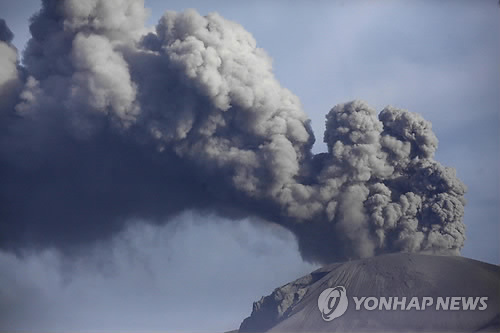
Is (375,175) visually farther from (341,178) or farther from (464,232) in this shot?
(464,232)

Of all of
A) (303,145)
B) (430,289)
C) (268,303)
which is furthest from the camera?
(268,303)

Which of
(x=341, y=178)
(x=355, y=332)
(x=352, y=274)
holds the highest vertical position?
(x=341, y=178)

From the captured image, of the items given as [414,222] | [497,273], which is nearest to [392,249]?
[414,222]

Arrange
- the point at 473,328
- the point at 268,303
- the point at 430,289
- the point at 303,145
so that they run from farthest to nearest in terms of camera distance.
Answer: the point at 268,303 < the point at 303,145 < the point at 430,289 < the point at 473,328

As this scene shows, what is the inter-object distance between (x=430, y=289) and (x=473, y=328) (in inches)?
235

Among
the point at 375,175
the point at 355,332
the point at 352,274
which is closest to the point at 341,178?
the point at 375,175

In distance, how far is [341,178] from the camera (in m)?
70.1

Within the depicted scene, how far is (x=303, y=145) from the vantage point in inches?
2862

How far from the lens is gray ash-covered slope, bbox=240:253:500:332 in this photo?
62469 millimetres

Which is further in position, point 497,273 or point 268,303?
point 268,303

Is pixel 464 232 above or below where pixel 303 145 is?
→ below

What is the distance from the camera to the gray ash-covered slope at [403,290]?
205ft

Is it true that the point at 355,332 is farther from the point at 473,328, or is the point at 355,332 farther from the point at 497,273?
the point at 497,273

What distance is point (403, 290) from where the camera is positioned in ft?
222
